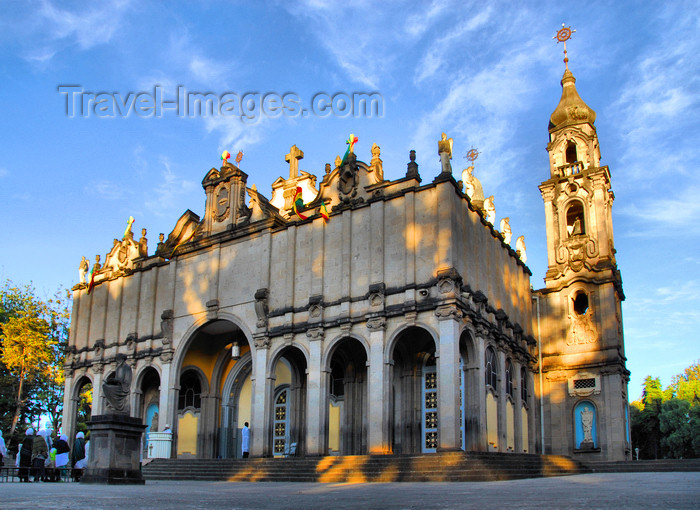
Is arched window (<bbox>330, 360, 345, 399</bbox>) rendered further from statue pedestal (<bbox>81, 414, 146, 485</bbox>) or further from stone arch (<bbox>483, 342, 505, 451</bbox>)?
statue pedestal (<bbox>81, 414, 146, 485</bbox>)

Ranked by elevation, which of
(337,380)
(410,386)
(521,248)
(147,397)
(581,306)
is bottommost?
(147,397)

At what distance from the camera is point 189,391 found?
34.3 m

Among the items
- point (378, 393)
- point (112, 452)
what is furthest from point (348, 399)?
point (112, 452)

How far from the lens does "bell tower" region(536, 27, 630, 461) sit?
105ft

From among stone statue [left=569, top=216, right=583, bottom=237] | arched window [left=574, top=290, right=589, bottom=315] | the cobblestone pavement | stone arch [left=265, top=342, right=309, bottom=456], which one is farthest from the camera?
stone statue [left=569, top=216, right=583, bottom=237]

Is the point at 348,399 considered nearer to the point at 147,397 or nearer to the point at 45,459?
the point at 147,397

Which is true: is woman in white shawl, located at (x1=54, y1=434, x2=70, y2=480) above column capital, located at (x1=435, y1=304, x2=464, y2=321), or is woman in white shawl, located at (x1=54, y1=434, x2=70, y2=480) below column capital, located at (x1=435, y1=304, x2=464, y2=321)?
below

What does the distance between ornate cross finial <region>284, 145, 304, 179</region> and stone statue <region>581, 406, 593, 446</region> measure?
59.5 ft

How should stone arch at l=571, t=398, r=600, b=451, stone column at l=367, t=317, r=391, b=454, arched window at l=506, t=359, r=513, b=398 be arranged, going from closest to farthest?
1. stone column at l=367, t=317, r=391, b=454
2. arched window at l=506, t=359, r=513, b=398
3. stone arch at l=571, t=398, r=600, b=451

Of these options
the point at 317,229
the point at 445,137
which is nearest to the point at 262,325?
the point at 317,229

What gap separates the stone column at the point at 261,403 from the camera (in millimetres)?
27750

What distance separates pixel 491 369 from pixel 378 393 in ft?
16.8

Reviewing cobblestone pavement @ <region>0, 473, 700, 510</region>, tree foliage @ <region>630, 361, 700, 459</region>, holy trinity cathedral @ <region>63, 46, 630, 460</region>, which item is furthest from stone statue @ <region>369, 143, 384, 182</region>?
tree foliage @ <region>630, 361, 700, 459</region>

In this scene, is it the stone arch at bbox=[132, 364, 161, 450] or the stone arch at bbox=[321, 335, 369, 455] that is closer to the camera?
the stone arch at bbox=[321, 335, 369, 455]
